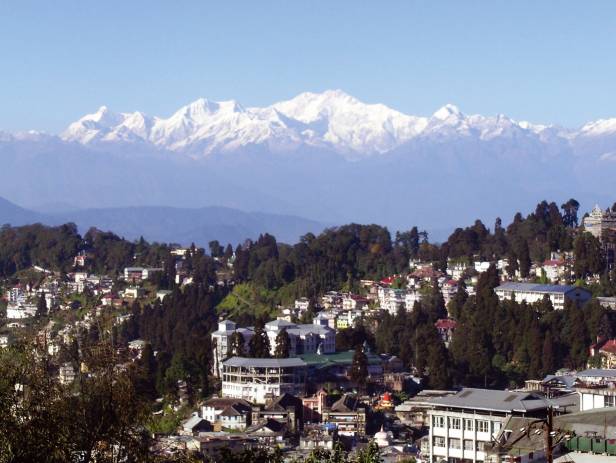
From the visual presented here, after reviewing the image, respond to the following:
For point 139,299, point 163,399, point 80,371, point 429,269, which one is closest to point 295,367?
point 163,399

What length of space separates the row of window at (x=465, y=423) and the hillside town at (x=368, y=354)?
4 cm

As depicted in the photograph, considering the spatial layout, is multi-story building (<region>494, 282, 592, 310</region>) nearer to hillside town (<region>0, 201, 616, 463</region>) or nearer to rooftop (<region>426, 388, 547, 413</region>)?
hillside town (<region>0, 201, 616, 463</region>)

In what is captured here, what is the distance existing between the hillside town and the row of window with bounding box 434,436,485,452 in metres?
0.05

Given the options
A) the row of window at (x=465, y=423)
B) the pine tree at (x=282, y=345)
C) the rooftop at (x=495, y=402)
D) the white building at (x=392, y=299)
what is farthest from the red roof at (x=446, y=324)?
the row of window at (x=465, y=423)

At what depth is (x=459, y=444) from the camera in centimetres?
3538

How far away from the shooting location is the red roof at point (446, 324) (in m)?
63.7

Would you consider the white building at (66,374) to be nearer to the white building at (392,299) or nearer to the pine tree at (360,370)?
the pine tree at (360,370)

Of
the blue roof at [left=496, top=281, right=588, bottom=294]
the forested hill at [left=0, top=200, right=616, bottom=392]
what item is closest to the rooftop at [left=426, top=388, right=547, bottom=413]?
the forested hill at [left=0, top=200, right=616, bottom=392]

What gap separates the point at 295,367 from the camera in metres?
54.7

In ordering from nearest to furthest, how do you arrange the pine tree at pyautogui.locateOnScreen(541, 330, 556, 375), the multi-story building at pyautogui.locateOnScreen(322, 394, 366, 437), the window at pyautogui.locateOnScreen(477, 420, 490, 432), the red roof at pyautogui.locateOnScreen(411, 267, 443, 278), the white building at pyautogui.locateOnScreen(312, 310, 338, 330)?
the window at pyautogui.locateOnScreen(477, 420, 490, 432), the multi-story building at pyautogui.locateOnScreen(322, 394, 366, 437), the pine tree at pyautogui.locateOnScreen(541, 330, 556, 375), the white building at pyautogui.locateOnScreen(312, 310, 338, 330), the red roof at pyautogui.locateOnScreen(411, 267, 443, 278)

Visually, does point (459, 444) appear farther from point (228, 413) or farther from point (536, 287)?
point (536, 287)

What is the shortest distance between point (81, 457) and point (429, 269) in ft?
190

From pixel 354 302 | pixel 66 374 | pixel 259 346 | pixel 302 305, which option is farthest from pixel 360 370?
pixel 66 374

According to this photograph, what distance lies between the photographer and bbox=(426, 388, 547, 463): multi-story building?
114 feet
